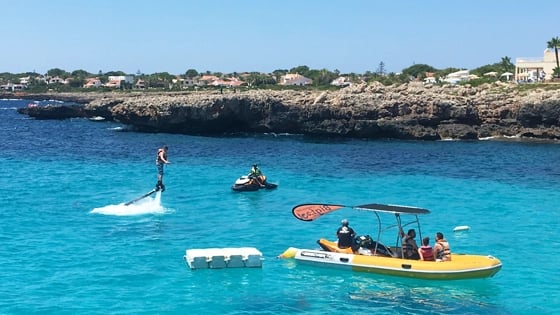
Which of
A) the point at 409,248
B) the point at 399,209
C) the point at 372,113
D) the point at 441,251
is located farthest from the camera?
the point at 372,113

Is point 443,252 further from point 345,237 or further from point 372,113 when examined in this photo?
point 372,113

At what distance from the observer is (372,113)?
69312 mm

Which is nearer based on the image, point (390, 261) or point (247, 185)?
point (390, 261)

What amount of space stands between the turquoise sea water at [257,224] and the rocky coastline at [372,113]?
7.58 m

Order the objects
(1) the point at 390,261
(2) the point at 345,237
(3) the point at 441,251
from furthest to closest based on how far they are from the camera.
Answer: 1. (2) the point at 345,237
2. (3) the point at 441,251
3. (1) the point at 390,261

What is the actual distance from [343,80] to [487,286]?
→ 130m

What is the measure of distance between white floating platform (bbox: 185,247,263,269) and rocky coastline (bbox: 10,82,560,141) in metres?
46.8

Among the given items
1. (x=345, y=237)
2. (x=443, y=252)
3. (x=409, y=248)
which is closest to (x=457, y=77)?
(x=345, y=237)

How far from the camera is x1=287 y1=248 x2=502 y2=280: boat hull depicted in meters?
21.0

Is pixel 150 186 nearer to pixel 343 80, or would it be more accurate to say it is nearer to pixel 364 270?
pixel 364 270

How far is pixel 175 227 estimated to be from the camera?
1139 inches

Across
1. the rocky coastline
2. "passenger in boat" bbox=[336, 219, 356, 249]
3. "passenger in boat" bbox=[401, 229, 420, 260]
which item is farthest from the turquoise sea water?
the rocky coastline

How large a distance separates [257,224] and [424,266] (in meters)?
10.5

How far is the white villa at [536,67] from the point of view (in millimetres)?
93562
